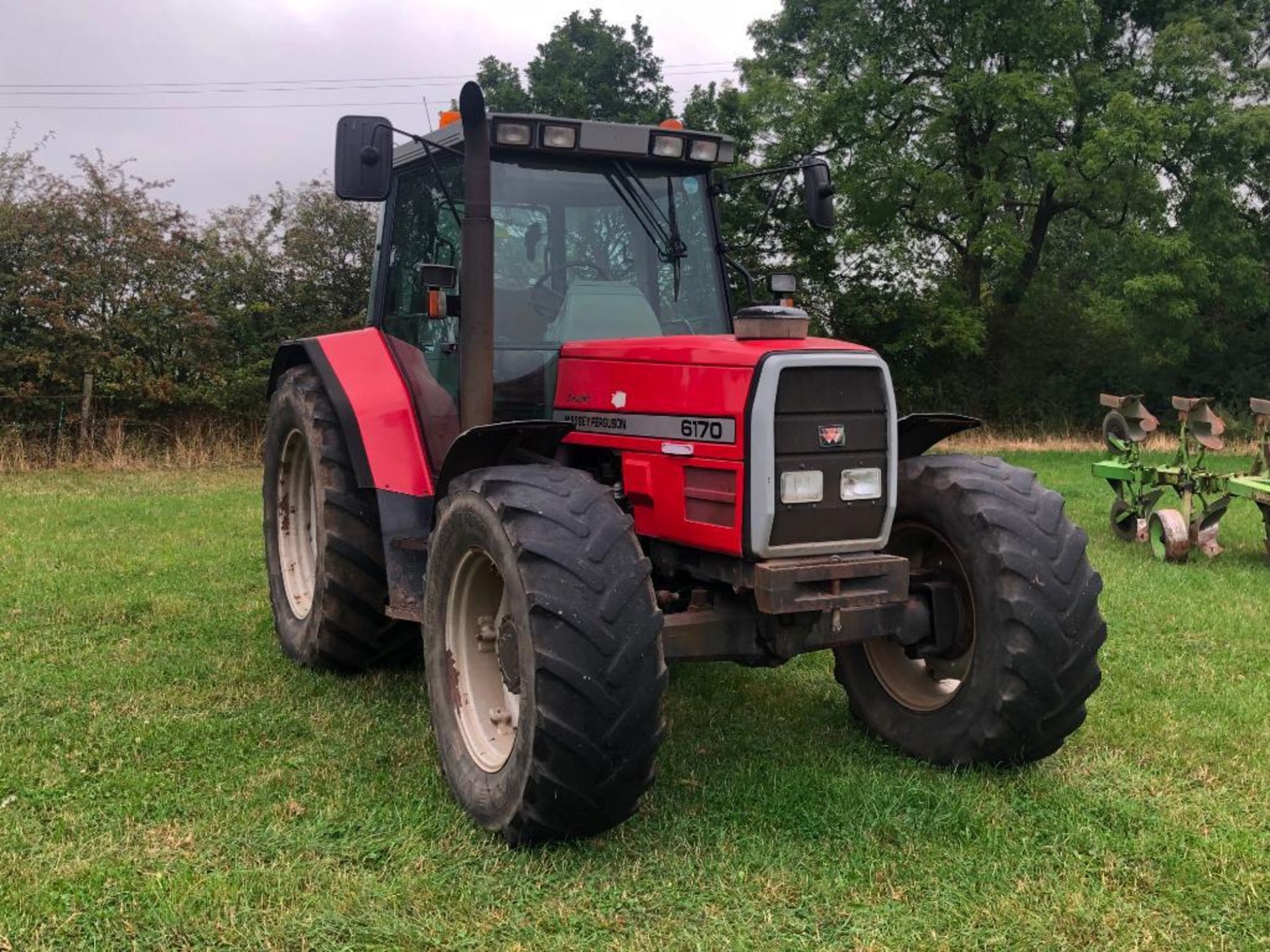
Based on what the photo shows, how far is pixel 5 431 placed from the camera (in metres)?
13.4

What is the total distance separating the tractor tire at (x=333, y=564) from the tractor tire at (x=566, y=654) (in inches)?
52.6

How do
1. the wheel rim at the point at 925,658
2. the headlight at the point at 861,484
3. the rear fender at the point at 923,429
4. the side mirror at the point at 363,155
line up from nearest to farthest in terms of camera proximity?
the headlight at the point at 861,484 < the side mirror at the point at 363,155 < the wheel rim at the point at 925,658 < the rear fender at the point at 923,429

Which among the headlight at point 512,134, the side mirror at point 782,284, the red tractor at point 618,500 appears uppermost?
the headlight at point 512,134

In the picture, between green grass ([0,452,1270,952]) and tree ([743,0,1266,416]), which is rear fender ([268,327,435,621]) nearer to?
green grass ([0,452,1270,952])

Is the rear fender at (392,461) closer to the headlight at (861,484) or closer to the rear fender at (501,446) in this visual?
the rear fender at (501,446)

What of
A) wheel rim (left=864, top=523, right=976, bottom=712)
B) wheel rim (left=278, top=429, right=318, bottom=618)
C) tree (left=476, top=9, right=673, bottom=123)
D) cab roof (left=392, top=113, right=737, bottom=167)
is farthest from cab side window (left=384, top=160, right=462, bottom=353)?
tree (left=476, top=9, right=673, bottom=123)

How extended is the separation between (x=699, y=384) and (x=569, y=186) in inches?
50.7

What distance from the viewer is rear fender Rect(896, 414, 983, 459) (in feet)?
13.4

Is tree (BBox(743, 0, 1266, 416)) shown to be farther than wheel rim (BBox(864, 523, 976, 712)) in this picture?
Yes

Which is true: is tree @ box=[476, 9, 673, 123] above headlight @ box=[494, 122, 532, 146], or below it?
above

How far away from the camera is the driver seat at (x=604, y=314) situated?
417 cm

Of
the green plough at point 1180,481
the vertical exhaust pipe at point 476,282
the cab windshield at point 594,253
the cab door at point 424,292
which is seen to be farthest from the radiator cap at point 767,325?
the green plough at point 1180,481

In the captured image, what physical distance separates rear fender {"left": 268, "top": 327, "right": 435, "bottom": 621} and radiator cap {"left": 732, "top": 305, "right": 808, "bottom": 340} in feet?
4.81

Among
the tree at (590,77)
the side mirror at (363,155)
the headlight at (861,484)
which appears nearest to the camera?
the headlight at (861,484)
